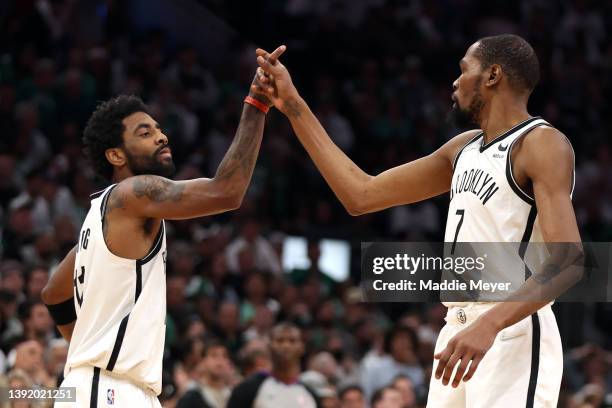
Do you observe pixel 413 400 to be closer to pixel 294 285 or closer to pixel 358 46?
pixel 294 285

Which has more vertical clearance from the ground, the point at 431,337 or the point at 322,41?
the point at 322,41

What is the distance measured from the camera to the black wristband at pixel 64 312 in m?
6.21

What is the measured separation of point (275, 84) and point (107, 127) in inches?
33.6

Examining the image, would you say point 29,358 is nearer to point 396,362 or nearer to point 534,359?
point 534,359

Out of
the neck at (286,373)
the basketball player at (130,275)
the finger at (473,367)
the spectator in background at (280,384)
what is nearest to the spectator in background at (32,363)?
the spectator in background at (280,384)

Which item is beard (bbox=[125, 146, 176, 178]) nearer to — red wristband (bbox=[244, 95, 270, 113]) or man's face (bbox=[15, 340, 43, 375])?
red wristband (bbox=[244, 95, 270, 113])

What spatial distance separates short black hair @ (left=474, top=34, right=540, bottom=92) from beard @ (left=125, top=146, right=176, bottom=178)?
1.60 meters

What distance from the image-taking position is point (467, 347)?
4676 mm

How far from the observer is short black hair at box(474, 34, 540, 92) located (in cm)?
532

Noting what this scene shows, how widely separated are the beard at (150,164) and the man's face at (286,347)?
368 centimetres

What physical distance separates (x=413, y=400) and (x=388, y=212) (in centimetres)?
484

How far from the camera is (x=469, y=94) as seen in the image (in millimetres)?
5418

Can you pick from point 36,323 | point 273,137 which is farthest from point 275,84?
point 273,137

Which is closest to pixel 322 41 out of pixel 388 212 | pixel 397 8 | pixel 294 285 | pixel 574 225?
pixel 397 8
